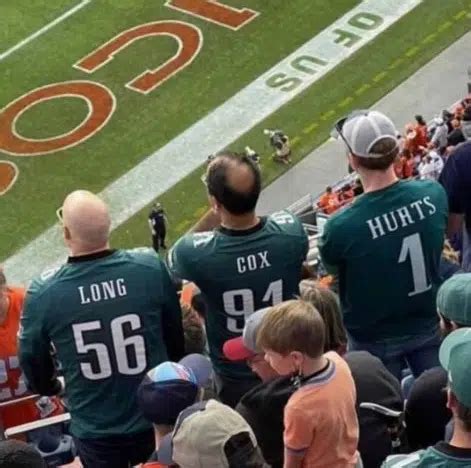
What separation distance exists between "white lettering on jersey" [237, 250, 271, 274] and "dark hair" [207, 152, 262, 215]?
0.19 m

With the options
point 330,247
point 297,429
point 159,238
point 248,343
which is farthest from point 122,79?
point 297,429

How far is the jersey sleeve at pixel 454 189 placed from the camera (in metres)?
6.39

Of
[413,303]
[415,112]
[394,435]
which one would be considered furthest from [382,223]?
[415,112]

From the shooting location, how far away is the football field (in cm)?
1477

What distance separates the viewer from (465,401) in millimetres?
4219

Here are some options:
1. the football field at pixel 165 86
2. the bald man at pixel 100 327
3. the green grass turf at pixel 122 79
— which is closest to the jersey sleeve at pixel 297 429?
the bald man at pixel 100 327

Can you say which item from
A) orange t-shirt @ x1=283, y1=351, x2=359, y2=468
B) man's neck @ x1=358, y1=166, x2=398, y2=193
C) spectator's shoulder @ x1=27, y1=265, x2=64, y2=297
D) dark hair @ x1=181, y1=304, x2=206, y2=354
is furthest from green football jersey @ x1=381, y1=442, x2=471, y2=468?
dark hair @ x1=181, y1=304, x2=206, y2=354

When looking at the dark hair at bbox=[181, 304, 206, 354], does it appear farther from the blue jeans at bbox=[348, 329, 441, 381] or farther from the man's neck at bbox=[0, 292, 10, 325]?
the man's neck at bbox=[0, 292, 10, 325]

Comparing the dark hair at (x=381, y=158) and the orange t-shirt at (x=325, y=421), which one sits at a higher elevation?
the dark hair at (x=381, y=158)

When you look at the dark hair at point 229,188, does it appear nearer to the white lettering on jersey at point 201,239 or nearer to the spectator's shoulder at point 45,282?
the white lettering on jersey at point 201,239

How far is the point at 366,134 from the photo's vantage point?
5910mm

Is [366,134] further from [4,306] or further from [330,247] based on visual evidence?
[4,306]

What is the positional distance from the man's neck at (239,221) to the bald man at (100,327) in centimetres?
34

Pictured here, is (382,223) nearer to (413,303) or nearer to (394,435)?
(413,303)
